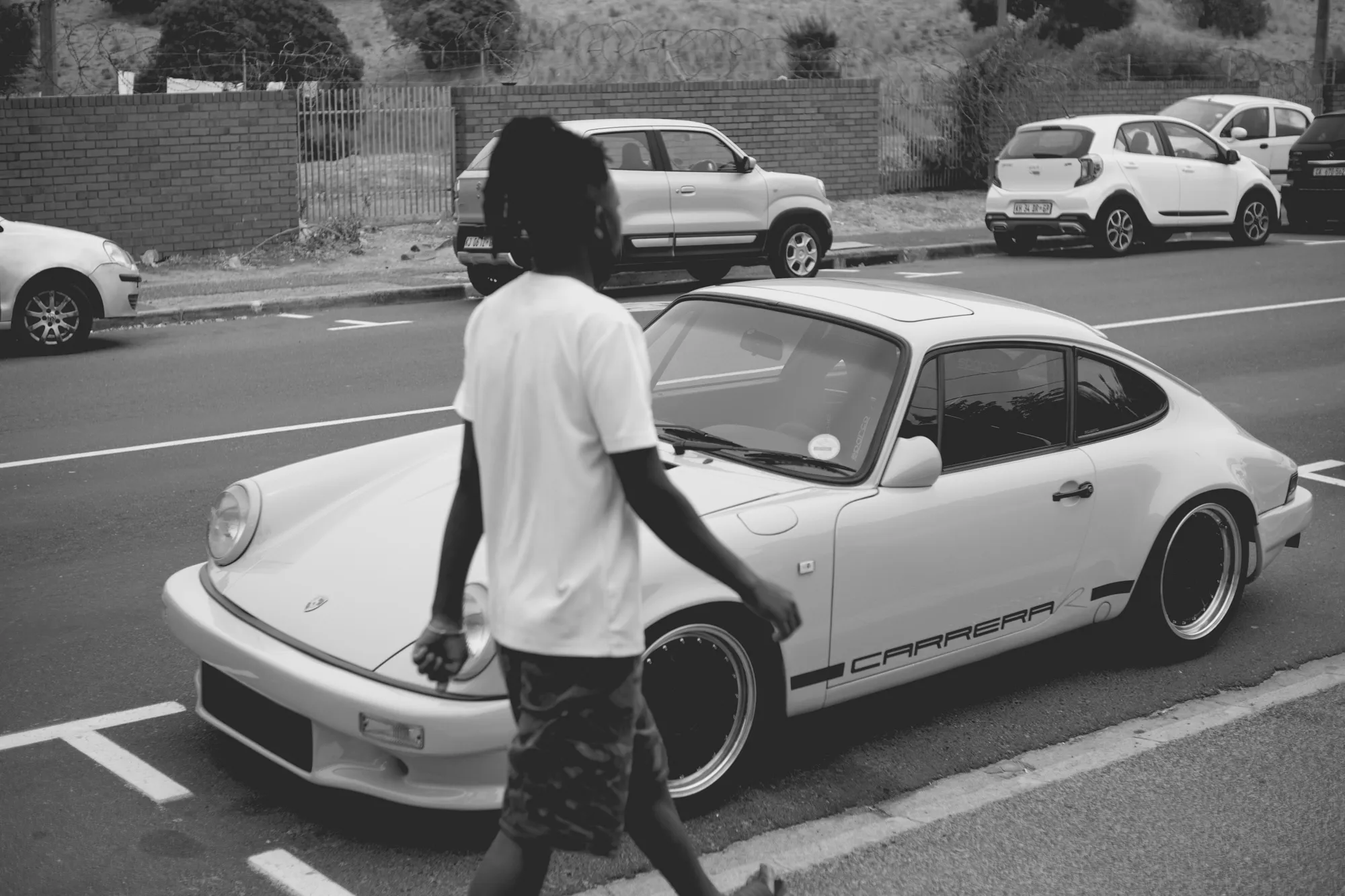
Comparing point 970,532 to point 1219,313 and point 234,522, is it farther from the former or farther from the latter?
point 1219,313

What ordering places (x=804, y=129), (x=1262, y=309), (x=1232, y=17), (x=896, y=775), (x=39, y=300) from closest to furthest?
(x=896, y=775)
(x=39, y=300)
(x=1262, y=309)
(x=804, y=129)
(x=1232, y=17)

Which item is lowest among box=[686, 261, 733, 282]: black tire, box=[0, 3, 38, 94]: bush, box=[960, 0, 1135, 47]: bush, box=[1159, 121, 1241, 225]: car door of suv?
box=[686, 261, 733, 282]: black tire

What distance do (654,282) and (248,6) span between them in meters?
29.2

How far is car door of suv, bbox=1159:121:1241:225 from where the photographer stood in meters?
19.6

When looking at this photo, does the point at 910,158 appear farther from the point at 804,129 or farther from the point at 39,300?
the point at 39,300

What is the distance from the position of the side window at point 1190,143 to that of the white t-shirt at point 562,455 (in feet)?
60.9

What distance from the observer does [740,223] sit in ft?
53.1

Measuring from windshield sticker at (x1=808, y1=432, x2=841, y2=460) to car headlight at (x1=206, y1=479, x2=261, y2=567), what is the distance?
1669mm

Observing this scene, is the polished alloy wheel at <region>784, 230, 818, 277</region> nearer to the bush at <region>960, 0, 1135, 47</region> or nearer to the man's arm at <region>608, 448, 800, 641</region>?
the man's arm at <region>608, 448, 800, 641</region>

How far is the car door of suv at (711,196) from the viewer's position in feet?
51.8

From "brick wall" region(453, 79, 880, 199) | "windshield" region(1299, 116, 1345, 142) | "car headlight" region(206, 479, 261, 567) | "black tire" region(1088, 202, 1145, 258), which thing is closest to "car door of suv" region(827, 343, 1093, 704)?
"car headlight" region(206, 479, 261, 567)

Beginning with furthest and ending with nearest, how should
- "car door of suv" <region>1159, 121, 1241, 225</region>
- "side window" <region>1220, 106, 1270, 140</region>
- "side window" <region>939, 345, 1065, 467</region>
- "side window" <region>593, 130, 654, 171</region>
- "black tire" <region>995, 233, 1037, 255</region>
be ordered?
"side window" <region>1220, 106, 1270, 140</region> < "car door of suv" <region>1159, 121, 1241, 225</region> < "black tire" <region>995, 233, 1037, 255</region> < "side window" <region>593, 130, 654, 171</region> < "side window" <region>939, 345, 1065, 467</region>

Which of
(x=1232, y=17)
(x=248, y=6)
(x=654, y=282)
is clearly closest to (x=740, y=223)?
(x=654, y=282)

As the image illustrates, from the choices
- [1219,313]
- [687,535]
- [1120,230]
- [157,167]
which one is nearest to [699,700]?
[687,535]
